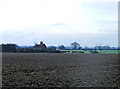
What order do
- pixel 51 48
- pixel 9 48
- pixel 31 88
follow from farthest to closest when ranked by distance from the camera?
pixel 51 48 < pixel 9 48 < pixel 31 88

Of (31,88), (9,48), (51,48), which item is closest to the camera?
(31,88)

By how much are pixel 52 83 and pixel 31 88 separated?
1.23 m

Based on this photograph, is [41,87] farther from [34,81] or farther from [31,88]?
[34,81]

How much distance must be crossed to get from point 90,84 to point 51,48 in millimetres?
Result: 57368

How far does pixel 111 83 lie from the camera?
1030 centimetres

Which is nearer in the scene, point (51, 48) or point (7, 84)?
point (7, 84)

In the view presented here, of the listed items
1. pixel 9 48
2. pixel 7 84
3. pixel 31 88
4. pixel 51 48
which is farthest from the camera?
pixel 51 48

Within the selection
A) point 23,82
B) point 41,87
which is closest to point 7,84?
point 23,82

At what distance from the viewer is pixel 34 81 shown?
10875mm

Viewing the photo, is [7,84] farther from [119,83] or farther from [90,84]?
[119,83]

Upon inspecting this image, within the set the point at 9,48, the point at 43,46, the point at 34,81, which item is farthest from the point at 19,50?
the point at 34,81

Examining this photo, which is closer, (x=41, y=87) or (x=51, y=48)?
(x=41, y=87)

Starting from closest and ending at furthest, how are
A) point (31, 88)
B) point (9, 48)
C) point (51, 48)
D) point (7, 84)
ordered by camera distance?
point (31, 88) → point (7, 84) → point (9, 48) → point (51, 48)

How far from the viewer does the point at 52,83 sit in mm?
10352
